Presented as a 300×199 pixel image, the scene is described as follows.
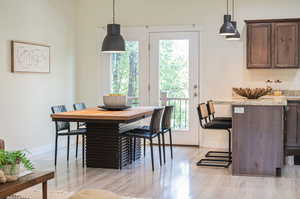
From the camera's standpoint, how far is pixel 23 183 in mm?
3342

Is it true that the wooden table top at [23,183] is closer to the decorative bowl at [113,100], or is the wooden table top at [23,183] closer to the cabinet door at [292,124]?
the decorative bowl at [113,100]

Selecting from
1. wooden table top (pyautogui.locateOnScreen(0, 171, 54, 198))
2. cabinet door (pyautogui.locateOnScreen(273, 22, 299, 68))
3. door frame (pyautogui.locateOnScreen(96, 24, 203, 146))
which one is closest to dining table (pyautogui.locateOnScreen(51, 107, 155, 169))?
door frame (pyautogui.locateOnScreen(96, 24, 203, 146))

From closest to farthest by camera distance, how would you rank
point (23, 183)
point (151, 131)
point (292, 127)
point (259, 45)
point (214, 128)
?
point (23, 183) → point (151, 131) → point (214, 128) → point (292, 127) → point (259, 45)

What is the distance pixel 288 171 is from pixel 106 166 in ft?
7.95

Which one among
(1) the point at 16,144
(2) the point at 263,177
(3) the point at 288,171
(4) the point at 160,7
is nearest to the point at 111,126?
(1) the point at 16,144

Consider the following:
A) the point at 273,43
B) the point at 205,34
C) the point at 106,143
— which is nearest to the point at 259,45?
the point at 273,43

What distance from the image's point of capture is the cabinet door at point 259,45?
6949mm

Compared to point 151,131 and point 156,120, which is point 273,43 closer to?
point 156,120

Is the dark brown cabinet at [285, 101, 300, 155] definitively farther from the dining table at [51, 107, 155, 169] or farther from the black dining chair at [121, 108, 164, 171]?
the dining table at [51, 107, 155, 169]

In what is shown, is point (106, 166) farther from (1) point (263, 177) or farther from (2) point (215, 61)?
(2) point (215, 61)

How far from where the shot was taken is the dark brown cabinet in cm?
638

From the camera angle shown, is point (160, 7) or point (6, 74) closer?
point (6, 74)

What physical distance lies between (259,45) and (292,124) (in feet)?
4.65

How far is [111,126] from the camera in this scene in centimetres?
584
